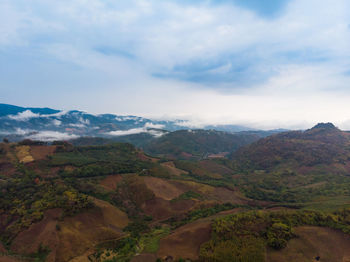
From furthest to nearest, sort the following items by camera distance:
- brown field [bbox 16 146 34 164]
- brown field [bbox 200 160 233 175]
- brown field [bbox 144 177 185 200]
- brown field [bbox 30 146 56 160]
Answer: brown field [bbox 200 160 233 175], brown field [bbox 30 146 56 160], brown field [bbox 16 146 34 164], brown field [bbox 144 177 185 200]

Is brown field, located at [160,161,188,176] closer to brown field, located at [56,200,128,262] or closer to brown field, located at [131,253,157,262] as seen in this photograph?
brown field, located at [56,200,128,262]

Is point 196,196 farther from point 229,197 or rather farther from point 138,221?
point 138,221

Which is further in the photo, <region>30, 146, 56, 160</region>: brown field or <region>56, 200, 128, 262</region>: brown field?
<region>30, 146, 56, 160</region>: brown field

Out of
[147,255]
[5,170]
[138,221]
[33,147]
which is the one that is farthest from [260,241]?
[33,147]

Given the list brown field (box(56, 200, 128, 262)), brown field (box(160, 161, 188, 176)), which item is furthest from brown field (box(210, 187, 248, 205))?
brown field (box(56, 200, 128, 262))

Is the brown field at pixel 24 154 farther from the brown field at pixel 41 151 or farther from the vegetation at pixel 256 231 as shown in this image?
the vegetation at pixel 256 231

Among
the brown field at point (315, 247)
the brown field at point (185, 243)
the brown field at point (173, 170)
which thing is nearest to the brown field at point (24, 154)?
the brown field at point (173, 170)

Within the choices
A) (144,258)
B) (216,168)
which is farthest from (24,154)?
(216,168)

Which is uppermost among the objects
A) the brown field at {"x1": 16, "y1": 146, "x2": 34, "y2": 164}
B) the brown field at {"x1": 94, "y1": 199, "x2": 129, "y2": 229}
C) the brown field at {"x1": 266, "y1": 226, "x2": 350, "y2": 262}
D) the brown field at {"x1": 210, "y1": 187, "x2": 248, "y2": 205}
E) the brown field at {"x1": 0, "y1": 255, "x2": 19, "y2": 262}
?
the brown field at {"x1": 16, "y1": 146, "x2": 34, "y2": 164}

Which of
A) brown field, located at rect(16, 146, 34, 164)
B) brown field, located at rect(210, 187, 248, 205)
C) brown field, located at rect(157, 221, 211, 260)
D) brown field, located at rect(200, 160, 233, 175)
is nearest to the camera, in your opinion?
brown field, located at rect(157, 221, 211, 260)
